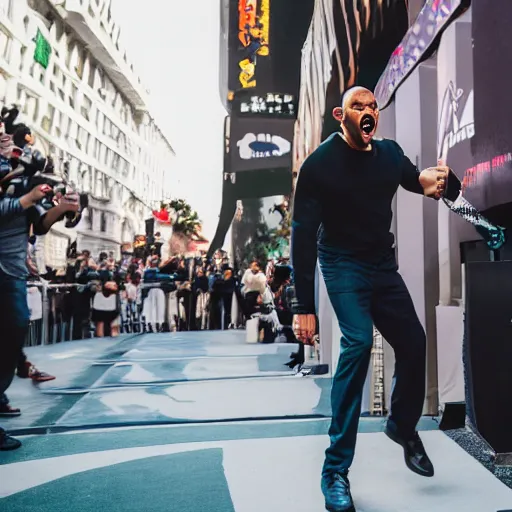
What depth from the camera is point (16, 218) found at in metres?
2.13

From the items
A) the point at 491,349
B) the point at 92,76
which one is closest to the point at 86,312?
the point at 92,76

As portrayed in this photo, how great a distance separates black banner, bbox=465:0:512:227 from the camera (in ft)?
5.62

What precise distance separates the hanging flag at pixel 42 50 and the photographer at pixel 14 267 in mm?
576

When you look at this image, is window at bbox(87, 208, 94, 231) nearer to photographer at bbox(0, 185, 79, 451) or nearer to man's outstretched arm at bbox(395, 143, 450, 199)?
photographer at bbox(0, 185, 79, 451)

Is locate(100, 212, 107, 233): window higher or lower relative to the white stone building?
lower

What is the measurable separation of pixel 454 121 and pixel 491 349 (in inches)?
35.8

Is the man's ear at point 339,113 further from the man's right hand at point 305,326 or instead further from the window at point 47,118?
the window at point 47,118

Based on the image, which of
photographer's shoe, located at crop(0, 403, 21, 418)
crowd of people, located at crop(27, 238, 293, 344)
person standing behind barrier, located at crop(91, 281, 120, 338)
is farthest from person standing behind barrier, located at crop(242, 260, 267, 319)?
photographer's shoe, located at crop(0, 403, 21, 418)

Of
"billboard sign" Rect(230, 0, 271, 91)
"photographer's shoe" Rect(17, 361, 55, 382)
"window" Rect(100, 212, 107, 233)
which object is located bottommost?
"photographer's shoe" Rect(17, 361, 55, 382)

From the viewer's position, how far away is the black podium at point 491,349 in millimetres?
1894

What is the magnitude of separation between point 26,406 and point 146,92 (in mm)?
1506

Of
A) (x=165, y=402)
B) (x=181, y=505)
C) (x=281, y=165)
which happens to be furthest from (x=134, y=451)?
(x=281, y=165)

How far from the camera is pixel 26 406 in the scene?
207 cm

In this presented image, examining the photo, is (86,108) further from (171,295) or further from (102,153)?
(171,295)
